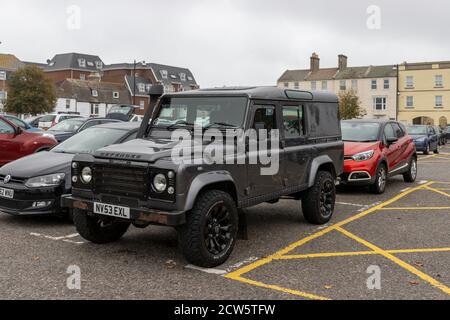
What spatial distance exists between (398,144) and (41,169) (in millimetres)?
8576

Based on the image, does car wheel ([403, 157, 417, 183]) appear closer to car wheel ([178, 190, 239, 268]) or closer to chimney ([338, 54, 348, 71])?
car wheel ([178, 190, 239, 268])

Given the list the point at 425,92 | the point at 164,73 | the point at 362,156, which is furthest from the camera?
the point at 164,73

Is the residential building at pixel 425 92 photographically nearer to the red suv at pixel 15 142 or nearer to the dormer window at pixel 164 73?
the dormer window at pixel 164 73

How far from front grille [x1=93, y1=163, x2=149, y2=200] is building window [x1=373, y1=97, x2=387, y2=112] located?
65.4 meters

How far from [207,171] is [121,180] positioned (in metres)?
0.98

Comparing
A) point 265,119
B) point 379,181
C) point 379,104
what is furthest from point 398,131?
point 379,104

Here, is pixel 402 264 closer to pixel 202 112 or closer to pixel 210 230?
pixel 210 230

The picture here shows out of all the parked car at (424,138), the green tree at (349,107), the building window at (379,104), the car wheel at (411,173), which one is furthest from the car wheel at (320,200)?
the building window at (379,104)

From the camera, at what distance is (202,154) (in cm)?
→ 525

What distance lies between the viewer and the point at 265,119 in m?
6.34

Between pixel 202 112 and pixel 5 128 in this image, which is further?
pixel 5 128

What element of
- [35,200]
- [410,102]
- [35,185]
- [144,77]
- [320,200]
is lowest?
[320,200]
